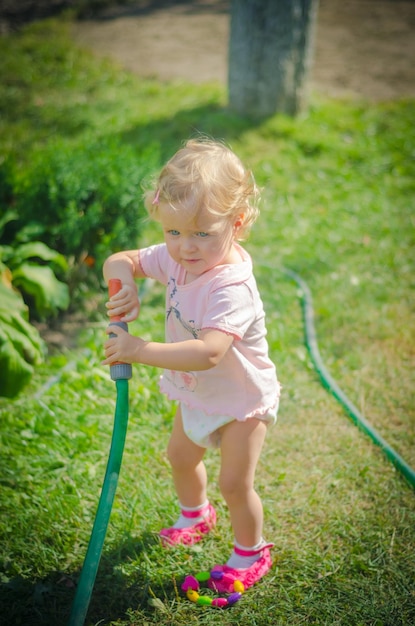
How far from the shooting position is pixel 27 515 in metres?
2.60

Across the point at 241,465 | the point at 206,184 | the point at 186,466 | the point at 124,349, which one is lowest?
the point at 186,466

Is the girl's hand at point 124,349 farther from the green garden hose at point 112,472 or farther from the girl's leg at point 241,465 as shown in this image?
the girl's leg at point 241,465

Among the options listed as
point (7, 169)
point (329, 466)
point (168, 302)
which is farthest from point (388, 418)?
point (7, 169)

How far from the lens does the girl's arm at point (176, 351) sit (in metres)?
1.82

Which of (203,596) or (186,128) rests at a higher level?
(186,128)

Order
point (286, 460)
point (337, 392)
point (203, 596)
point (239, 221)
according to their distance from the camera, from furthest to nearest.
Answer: point (337, 392)
point (286, 460)
point (203, 596)
point (239, 221)

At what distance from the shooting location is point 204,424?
2143 mm

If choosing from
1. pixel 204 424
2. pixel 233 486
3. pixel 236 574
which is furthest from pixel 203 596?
pixel 204 424

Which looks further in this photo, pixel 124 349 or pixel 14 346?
pixel 14 346

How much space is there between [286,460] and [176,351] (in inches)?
51.2

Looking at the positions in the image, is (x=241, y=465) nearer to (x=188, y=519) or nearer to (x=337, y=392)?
(x=188, y=519)

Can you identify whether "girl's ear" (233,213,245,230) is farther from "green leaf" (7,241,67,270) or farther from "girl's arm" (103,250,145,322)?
"green leaf" (7,241,67,270)

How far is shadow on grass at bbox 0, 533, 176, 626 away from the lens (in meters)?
2.22

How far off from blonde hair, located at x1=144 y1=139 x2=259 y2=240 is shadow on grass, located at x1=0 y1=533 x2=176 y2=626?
1.40m
